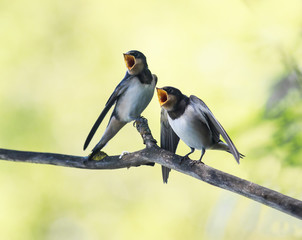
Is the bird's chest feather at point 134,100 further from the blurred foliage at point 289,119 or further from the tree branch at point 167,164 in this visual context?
the blurred foliage at point 289,119

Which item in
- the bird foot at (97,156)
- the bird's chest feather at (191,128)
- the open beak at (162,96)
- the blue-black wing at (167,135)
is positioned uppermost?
the open beak at (162,96)

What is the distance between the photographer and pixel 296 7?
105 inches

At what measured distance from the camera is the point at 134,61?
1.74 m

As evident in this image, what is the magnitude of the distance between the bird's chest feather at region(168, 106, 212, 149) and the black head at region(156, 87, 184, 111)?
1.8 inches

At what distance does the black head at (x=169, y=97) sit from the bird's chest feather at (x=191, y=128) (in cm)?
5

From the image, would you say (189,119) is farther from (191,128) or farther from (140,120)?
(140,120)

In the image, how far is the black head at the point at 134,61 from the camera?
1.71 metres

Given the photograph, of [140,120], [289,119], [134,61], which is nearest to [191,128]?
[140,120]

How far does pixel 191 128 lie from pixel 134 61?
371 mm

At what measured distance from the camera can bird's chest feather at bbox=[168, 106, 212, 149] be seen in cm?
156

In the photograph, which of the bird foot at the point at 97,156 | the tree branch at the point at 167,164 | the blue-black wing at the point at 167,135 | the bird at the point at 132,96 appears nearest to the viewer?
the tree branch at the point at 167,164

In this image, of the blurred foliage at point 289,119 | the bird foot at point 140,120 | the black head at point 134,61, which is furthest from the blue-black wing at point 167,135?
the blurred foliage at point 289,119

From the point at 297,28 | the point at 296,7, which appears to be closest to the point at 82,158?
the point at 297,28

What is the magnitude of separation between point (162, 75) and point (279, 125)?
1338 mm
